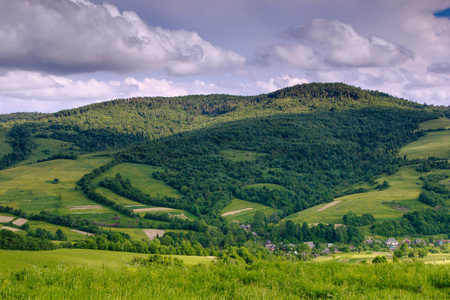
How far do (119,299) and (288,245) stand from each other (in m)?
88.8

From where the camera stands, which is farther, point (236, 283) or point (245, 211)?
point (245, 211)

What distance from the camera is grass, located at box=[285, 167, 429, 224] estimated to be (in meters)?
112

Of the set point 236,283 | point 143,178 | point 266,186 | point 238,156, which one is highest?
point 236,283

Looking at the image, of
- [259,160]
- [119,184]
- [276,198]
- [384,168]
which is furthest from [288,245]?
[384,168]

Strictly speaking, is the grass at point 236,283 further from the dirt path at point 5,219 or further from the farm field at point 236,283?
the dirt path at point 5,219

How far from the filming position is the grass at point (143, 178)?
134 m

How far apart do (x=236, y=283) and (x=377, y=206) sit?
122 m

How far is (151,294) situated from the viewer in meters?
7.66

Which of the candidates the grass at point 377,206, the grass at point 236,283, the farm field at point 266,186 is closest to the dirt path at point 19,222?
the grass at point 377,206

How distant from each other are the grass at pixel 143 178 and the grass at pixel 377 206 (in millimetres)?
51541

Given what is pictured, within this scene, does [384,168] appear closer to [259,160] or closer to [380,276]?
[259,160]

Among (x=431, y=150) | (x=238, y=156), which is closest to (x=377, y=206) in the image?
(x=238, y=156)

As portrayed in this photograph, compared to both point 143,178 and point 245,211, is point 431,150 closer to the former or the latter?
point 245,211

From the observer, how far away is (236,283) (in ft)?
29.1
